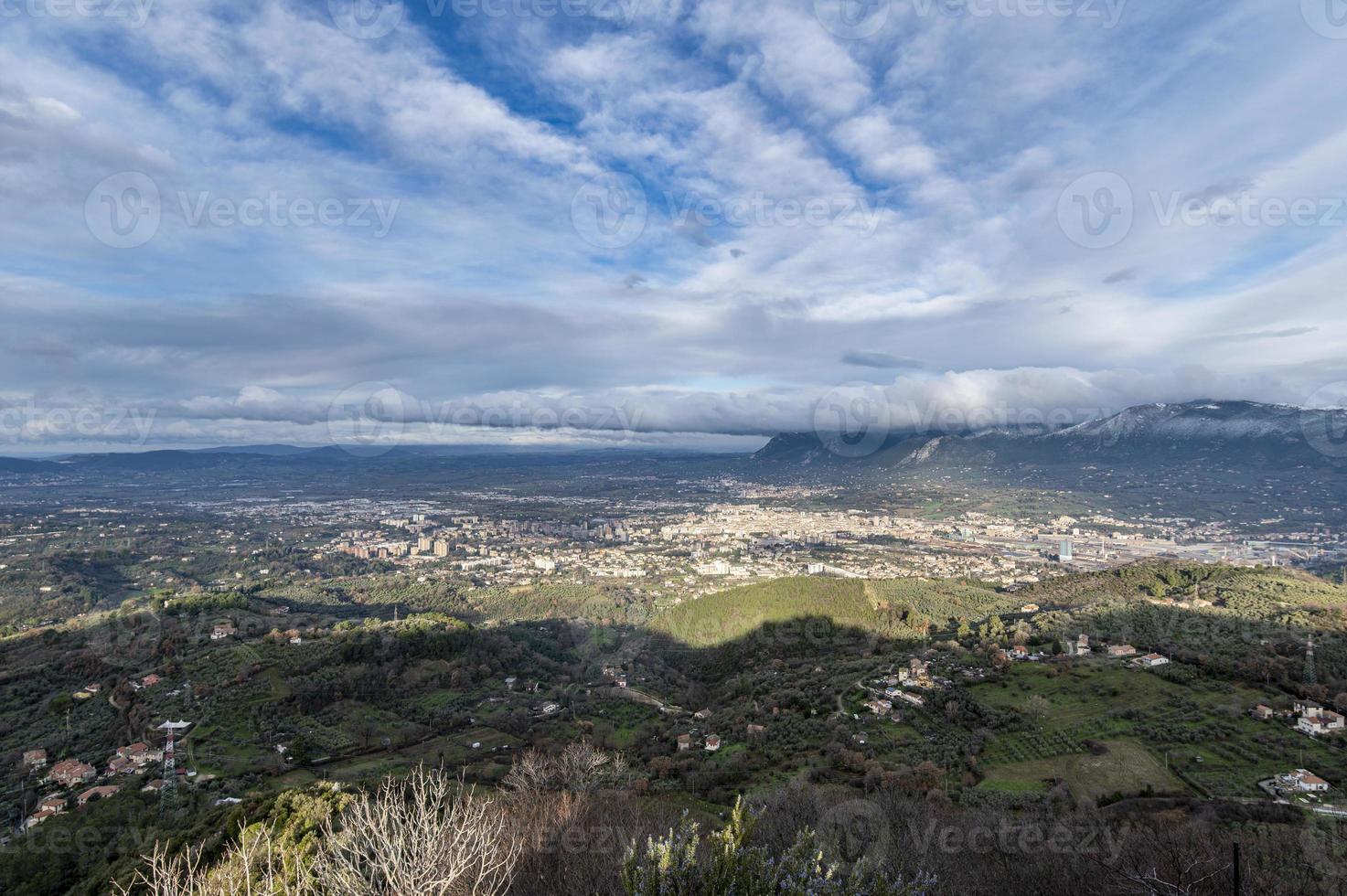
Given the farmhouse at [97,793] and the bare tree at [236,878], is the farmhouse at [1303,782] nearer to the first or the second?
the bare tree at [236,878]

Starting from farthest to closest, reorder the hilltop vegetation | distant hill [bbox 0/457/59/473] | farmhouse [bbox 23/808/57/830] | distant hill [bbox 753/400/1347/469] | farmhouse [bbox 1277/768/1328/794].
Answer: distant hill [bbox 0/457/59/473] → distant hill [bbox 753/400/1347/469] → the hilltop vegetation → farmhouse [bbox 23/808/57/830] → farmhouse [bbox 1277/768/1328/794]

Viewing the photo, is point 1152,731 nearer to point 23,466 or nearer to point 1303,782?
point 1303,782

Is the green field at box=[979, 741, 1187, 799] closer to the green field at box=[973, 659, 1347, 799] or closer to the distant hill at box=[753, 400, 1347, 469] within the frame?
the green field at box=[973, 659, 1347, 799]

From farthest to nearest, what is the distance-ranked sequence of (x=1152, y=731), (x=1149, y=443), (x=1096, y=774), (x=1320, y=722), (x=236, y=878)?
(x=1149, y=443) < (x=1152, y=731) < (x=1320, y=722) < (x=1096, y=774) < (x=236, y=878)

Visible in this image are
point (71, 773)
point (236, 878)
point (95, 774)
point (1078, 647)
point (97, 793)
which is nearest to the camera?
point (236, 878)

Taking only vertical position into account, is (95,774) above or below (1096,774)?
below

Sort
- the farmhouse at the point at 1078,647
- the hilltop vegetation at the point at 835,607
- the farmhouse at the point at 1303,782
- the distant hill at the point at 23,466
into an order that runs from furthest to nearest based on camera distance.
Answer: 1. the distant hill at the point at 23,466
2. the hilltop vegetation at the point at 835,607
3. the farmhouse at the point at 1078,647
4. the farmhouse at the point at 1303,782

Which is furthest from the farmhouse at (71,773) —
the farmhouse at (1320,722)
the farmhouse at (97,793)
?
the farmhouse at (1320,722)

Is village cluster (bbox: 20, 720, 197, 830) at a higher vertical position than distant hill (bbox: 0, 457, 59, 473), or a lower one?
lower

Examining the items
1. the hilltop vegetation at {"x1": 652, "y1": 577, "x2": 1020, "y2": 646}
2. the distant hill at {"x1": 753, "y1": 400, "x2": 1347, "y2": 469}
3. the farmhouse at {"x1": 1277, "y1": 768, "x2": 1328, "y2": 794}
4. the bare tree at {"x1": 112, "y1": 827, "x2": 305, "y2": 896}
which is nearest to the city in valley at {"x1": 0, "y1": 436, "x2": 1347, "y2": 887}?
the farmhouse at {"x1": 1277, "y1": 768, "x2": 1328, "y2": 794}

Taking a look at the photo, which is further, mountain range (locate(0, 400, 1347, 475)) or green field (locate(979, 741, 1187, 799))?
mountain range (locate(0, 400, 1347, 475))

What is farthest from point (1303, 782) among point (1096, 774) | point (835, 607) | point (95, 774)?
point (95, 774)

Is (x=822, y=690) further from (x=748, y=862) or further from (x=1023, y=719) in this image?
(x=748, y=862)
